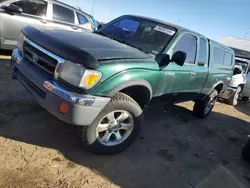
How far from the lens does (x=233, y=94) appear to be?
9.13 meters

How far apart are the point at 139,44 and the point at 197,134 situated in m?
2.38

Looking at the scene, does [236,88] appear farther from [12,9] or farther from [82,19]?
[12,9]

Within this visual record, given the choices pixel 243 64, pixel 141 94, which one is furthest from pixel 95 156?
pixel 243 64

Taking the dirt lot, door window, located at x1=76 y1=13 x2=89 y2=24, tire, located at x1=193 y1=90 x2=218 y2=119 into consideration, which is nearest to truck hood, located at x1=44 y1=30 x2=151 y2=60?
the dirt lot

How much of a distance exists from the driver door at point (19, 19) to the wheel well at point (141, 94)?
13.2 ft

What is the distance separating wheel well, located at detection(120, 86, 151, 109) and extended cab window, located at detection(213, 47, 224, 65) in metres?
2.74

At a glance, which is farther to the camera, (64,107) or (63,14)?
(63,14)

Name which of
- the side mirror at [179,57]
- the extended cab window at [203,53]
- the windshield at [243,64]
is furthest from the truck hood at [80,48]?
the windshield at [243,64]

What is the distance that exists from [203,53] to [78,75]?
128 inches

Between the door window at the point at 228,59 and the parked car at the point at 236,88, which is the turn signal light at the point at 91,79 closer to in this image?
the door window at the point at 228,59

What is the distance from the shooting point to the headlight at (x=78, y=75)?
275cm

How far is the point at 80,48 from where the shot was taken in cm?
297

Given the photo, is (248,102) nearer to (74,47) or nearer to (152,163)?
(152,163)

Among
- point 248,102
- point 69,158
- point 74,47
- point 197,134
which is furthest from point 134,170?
point 248,102
